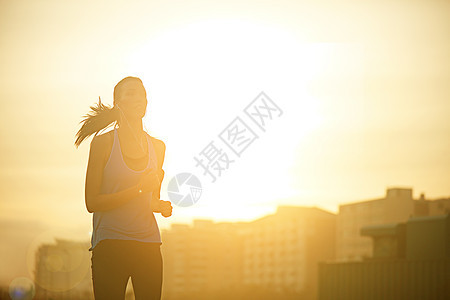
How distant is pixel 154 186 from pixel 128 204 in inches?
6.1

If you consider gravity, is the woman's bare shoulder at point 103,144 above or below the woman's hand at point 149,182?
above

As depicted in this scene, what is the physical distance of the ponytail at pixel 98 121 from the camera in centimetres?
370

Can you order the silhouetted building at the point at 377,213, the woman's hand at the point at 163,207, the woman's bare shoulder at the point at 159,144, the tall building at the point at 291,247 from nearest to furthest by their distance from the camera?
the woman's hand at the point at 163,207
the woman's bare shoulder at the point at 159,144
the silhouetted building at the point at 377,213
the tall building at the point at 291,247

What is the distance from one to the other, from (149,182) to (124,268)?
437mm

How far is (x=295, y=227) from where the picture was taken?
163875 mm

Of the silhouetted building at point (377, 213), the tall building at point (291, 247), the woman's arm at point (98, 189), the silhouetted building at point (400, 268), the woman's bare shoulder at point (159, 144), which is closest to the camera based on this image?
the woman's arm at point (98, 189)

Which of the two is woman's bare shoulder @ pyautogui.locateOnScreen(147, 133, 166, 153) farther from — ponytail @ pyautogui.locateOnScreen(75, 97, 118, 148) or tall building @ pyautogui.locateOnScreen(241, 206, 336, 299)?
tall building @ pyautogui.locateOnScreen(241, 206, 336, 299)

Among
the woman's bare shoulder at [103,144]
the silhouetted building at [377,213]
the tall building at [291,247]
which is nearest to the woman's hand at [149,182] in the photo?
the woman's bare shoulder at [103,144]

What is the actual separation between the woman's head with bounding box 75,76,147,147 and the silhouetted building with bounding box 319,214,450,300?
177 ft

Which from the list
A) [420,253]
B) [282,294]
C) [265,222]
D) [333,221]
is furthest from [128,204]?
[265,222]

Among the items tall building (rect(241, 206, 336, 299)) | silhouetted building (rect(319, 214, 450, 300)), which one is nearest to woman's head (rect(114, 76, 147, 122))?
silhouetted building (rect(319, 214, 450, 300))

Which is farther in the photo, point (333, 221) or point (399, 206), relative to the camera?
point (333, 221)

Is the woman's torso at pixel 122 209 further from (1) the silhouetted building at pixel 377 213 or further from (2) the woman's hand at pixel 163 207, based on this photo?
(1) the silhouetted building at pixel 377 213

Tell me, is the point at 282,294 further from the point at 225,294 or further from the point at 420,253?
the point at 420,253
